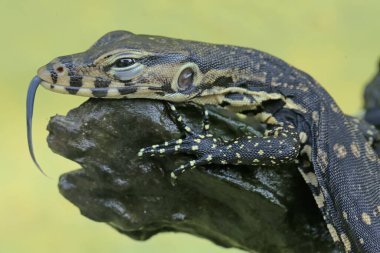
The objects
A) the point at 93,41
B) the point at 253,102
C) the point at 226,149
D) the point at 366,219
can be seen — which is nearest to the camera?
the point at 226,149

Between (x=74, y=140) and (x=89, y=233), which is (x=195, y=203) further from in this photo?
(x=89, y=233)

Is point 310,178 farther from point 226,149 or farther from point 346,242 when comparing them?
point 226,149

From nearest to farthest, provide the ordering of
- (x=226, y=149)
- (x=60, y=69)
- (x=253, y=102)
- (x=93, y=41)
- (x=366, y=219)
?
(x=60, y=69)
(x=226, y=149)
(x=366, y=219)
(x=253, y=102)
(x=93, y=41)

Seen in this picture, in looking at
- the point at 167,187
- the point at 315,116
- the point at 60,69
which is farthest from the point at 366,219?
the point at 60,69

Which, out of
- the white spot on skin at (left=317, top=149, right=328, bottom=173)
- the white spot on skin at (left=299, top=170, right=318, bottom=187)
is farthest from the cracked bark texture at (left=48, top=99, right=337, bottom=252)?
the white spot on skin at (left=317, top=149, right=328, bottom=173)

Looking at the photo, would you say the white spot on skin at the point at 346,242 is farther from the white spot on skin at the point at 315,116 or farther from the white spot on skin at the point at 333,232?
the white spot on skin at the point at 315,116

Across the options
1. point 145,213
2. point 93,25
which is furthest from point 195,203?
point 93,25
